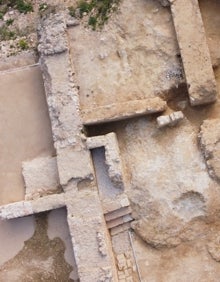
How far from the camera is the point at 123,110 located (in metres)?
8.19

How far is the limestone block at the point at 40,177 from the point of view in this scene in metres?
8.31

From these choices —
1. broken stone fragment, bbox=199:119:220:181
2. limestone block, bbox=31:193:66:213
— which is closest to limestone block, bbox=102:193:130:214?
limestone block, bbox=31:193:66:213

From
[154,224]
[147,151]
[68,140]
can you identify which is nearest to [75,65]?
[68,140]

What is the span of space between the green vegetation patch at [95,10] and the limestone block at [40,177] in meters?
2.77

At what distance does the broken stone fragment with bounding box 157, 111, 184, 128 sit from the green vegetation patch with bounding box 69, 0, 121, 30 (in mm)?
2263

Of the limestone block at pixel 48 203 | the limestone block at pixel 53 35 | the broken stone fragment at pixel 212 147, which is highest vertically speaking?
the limestone block at pixel 53 35

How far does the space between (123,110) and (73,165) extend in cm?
130

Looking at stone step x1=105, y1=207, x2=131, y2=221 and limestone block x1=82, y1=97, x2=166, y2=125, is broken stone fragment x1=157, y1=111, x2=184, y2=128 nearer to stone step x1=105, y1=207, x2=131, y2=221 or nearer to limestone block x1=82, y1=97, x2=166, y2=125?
limestone block x1=82, y1=97, x2=166, y2=125

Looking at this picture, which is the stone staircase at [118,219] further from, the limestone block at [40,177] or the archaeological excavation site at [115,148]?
the limestone block at [40,177]

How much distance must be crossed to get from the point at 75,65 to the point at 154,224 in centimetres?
327

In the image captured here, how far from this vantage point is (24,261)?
830cm

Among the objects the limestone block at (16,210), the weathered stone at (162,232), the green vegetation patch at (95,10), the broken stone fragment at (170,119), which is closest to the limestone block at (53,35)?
the green vegetation patch at (95,10)

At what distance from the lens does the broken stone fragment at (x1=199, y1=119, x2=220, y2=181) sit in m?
7.84

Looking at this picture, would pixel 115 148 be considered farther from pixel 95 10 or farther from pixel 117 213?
pixel 95 10
